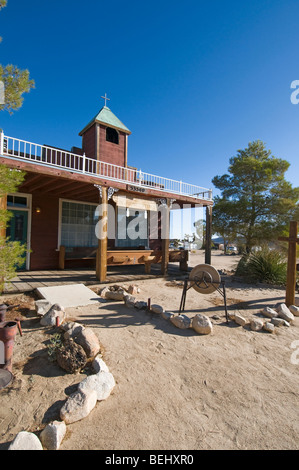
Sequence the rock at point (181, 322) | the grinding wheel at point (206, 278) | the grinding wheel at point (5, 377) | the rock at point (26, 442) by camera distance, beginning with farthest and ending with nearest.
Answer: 1. the grinding wheel at point (206, 278)
2. the rock at point (181, 322)
3. the grinding wheel at point (5, 377)
4. the rock at point (26, 442)

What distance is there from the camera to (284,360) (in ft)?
10.7

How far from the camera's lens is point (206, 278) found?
494 centimetres

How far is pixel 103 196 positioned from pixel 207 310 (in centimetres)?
473

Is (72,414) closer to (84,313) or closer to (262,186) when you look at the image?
(84,313)

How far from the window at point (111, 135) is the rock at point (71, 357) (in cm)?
1014

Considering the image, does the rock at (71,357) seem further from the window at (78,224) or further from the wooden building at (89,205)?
the window at (78,224)

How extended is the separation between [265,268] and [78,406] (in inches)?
336

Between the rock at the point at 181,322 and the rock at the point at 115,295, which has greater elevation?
the rock at the point at 115,295

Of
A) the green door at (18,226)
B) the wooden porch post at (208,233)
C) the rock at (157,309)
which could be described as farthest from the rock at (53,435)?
the wooden porch post at (208,233)

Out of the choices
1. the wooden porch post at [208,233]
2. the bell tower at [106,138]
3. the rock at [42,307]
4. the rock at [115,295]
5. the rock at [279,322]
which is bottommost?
the rock at [279,322]

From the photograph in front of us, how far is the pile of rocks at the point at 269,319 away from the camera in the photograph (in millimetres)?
4254

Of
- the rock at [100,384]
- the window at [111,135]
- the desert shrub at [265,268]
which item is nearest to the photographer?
the rock at [100,384]

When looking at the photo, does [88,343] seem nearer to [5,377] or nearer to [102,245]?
[5,377]

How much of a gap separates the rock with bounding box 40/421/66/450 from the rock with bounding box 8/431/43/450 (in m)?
0.06
